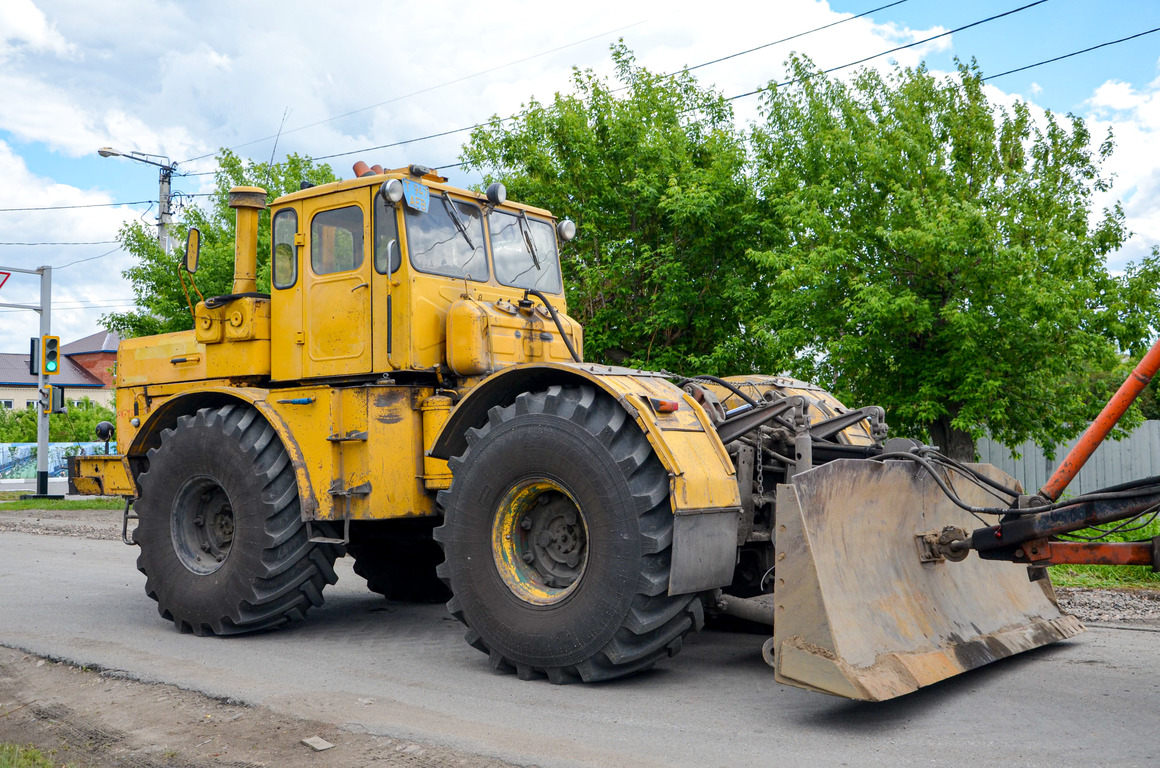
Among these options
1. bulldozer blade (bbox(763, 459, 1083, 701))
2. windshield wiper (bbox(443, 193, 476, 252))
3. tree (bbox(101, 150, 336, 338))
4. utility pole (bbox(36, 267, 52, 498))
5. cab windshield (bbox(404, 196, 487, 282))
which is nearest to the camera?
bulldozer blade (bbox(763, 459, 1083, 701))

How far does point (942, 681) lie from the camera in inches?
211

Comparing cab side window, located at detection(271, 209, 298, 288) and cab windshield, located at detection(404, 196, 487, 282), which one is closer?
cab windshield, located at detection(404, 196, 487, 282)

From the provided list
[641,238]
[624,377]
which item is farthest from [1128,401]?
[641,238]

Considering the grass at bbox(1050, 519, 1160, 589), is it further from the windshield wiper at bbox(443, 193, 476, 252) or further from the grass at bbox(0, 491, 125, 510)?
the grass at bbox(0, 491, 125, 510)

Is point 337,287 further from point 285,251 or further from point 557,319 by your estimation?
point 557,319

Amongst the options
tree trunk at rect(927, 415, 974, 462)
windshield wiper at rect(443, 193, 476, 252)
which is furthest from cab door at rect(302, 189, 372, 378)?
tree trunk at rect(927, 415, 974, 462)

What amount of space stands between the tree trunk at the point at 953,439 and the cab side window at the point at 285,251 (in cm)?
904

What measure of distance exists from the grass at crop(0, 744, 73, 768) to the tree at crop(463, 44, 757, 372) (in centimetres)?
1013

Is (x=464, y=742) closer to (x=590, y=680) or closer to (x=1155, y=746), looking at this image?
(x=590, y=680)

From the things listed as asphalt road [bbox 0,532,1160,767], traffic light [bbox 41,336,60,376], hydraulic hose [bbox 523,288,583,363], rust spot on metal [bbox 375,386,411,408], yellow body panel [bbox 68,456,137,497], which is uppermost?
traffic light [bbox 41,336,60,376]

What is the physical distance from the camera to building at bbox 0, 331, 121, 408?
64812 mm

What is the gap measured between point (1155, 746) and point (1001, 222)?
8652 mm

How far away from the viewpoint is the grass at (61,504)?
71.6 ft

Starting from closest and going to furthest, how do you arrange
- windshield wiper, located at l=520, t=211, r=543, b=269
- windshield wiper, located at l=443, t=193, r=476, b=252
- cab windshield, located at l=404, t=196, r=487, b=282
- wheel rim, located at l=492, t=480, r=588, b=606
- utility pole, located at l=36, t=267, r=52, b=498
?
wheel rim, located at l=492, t=480, r=588, b=606, cab windshield, located at l=404, t=196, r=487, b=282, windshield wiper, located at l=443, t=193, r=476, b=252, windshield wiper, located at l=520, t=211, r=543, b=269, utility pole, located at l=36, t=267, r=52, b=498
